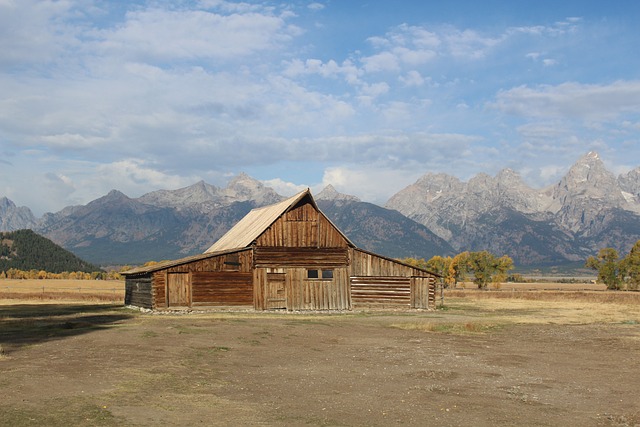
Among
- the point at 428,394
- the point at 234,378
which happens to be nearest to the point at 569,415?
the point at 428,394

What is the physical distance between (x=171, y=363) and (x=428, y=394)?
906 cm

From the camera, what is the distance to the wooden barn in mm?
47062

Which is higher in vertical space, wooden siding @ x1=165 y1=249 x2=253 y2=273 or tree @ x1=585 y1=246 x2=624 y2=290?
wooden siding @ x1=165 y1=249 x2=253 y2=273

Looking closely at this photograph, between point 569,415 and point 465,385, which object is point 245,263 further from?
point 569,415

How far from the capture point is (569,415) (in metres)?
15.6

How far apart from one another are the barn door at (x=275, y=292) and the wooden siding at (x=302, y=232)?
2556 millimetres

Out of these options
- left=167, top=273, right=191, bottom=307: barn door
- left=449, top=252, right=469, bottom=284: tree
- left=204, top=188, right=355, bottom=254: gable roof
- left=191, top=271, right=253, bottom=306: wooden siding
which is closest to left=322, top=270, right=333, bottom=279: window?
left=204, top=188, right=355, bottom=254: gable roof

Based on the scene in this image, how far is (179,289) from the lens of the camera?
4662 cm

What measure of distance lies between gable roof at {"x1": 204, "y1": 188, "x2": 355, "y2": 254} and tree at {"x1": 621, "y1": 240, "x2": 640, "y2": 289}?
73783 mm

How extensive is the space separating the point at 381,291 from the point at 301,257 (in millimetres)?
7358

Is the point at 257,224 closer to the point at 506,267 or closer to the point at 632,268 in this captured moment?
the point at 506,267

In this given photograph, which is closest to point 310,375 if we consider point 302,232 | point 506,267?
point 302,232

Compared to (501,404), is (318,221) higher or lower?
higher

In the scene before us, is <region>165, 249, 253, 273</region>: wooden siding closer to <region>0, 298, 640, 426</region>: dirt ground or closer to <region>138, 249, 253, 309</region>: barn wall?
<region>138, 249, 253, 309</region>: barn wall
